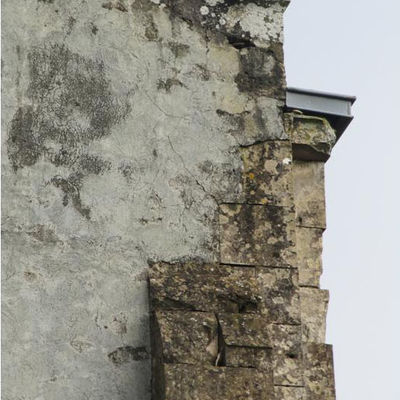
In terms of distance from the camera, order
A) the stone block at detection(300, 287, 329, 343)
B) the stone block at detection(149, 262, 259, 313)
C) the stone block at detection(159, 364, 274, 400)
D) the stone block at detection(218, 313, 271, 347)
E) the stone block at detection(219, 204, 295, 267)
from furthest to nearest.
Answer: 1. the stone block at detection(300, 287, 329, 343)
2. the stone block at detection(219, 204, 295, 267)
3. the stone block at detection(149, 262, 259, 313)
4. the stone block at detection(218, 313, 271, 347)
5. the stone block at detection(159, 364, 274, 400)

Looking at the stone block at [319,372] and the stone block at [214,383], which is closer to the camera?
the stone block at [214,383]

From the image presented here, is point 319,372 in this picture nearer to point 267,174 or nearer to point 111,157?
point 267,174

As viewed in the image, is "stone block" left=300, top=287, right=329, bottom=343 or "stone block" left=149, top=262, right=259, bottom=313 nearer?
"stone block" left=149, top=262, right=259, bottom=313

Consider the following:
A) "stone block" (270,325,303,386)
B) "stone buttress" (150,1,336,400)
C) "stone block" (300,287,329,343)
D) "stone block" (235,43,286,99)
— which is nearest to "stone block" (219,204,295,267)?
"stone buttress" (150,1,336,400)

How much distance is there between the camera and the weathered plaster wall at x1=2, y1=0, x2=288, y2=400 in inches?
214

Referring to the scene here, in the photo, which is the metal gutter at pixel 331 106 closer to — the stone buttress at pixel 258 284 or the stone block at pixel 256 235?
the stone buttress at pixel 258 284

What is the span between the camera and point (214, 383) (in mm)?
5281

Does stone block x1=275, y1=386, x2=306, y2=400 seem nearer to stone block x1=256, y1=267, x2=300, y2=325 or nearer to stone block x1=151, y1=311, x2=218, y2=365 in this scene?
stone block x1=256, y1=267, x2=300, y2=325

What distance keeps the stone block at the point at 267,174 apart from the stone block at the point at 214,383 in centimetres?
87

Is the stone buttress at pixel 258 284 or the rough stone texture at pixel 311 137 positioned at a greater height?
the rough stone texture at pixel 311 137

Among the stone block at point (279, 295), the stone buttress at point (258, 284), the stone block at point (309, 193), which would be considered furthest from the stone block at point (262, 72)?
the stone block at point (279, 295)

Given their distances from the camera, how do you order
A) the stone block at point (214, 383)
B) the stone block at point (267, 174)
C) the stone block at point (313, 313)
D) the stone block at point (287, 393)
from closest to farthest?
the stone block at point (214, 383)
the stone block at point (287, 393)
the stone block at point (267, 174)
the stone block at point (313, 313)

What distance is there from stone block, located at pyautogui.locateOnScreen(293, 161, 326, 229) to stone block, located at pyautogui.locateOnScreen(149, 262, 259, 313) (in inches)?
31.4

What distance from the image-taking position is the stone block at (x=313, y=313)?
20.5 ft
